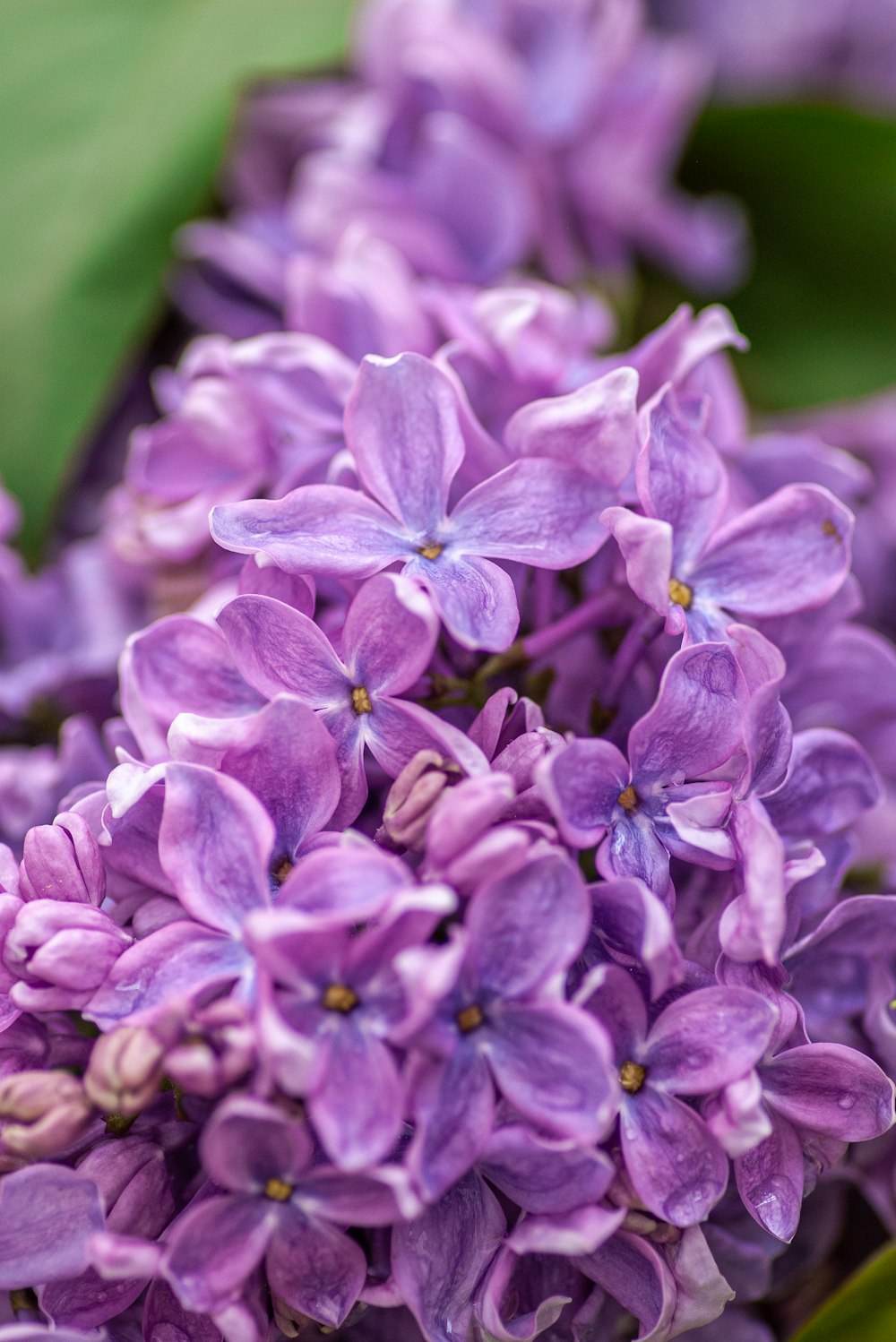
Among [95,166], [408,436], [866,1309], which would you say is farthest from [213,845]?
[95,166]

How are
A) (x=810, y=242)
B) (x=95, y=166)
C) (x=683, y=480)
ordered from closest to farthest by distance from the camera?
(x=683, y=480)
(x=95, y=166)
(x=810, y=242)

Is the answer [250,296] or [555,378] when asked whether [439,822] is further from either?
[250,296]

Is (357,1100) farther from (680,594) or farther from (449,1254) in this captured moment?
(680,594)

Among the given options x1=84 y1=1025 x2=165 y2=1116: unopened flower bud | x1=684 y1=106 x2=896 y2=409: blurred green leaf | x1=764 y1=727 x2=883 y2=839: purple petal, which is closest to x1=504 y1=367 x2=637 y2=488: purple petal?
x1=764 y1=727 x2=883 y2=839: purple petal

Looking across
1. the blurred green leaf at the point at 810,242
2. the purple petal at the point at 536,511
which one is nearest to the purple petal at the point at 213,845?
the purple petal at the point at 536,511

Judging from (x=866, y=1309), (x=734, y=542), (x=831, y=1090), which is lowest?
(x=866, y=1309)

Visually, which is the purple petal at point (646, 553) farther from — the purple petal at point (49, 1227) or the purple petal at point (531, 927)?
the purple petal at point (49, 1227)

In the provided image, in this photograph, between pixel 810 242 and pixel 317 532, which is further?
pixel 810 242

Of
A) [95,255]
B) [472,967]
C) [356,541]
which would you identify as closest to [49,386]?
[95,255]
